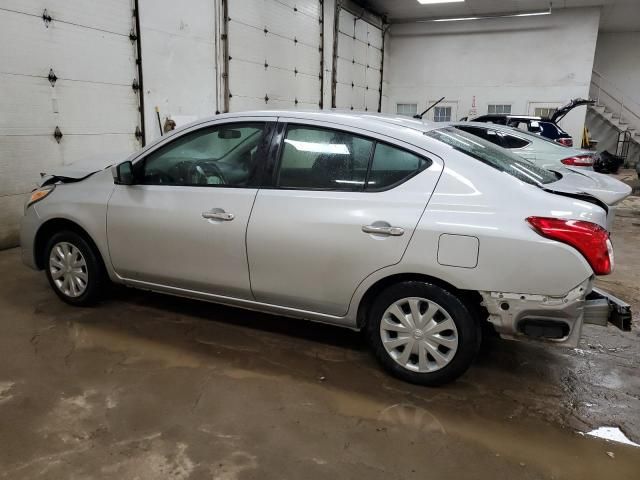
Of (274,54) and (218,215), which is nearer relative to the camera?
(218,215)

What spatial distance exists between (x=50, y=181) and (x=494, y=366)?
3.44 metres

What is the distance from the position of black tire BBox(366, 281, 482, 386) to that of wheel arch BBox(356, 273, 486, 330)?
24 millimetres

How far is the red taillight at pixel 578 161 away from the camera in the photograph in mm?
6441

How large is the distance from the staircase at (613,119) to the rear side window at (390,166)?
16.5 meters

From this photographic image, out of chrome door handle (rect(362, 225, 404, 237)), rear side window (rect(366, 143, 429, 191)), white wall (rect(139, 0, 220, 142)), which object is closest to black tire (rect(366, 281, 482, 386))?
chrome door handle (rect(362, 225, 404, 237))

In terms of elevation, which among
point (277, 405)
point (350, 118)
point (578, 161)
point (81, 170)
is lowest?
point (277, 405)

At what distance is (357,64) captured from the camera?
1380cm

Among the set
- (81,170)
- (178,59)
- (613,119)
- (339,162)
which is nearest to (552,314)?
(339,162)

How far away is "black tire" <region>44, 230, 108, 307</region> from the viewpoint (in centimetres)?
349

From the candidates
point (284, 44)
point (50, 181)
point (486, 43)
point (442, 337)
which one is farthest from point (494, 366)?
point (486, 43)

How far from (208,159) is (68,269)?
1399 millimetres

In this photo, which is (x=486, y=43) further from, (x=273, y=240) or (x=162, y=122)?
(x=273, y=240)

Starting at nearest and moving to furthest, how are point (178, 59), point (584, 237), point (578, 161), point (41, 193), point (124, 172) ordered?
point (584, 237) < point (124, 172) < point (41, 193) < point (578, 161) < point (178, 59)

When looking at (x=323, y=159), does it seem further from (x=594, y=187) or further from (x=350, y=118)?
(x=594, y=187)
